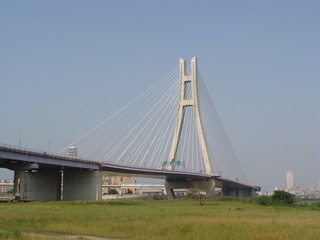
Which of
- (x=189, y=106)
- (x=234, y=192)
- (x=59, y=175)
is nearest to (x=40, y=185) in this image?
(x=59, y=175)

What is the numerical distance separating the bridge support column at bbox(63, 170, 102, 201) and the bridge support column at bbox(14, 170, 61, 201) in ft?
4.68

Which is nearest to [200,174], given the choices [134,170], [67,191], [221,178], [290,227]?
[221,178]

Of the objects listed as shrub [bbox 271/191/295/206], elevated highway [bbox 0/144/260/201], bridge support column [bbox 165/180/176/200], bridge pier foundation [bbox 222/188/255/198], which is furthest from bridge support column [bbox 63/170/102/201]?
bridge pier foundation [bbox 222/188/255/198]

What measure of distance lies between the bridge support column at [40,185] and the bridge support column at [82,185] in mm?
1426

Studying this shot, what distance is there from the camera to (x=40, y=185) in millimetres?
79125

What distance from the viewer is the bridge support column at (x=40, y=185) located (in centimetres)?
7394

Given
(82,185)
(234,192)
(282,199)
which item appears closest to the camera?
(282,199)

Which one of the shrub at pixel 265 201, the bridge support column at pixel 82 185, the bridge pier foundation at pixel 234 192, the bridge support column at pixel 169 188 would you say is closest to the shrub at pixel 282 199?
the shrub at pixel 265 201

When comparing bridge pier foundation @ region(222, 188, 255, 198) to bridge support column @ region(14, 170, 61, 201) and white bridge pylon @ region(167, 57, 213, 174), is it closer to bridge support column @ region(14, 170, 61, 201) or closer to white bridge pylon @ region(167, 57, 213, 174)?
white bridge pylon @ region(167, 57, 213, 174)

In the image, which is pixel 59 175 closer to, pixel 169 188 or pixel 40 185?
pixel 40 185

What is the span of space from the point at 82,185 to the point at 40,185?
258 inches

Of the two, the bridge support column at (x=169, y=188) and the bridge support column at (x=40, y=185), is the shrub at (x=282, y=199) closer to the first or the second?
the bridge support column at (x=40, y=185)

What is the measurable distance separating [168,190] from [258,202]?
36.9 meters

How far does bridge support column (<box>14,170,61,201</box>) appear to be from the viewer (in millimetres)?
73938
